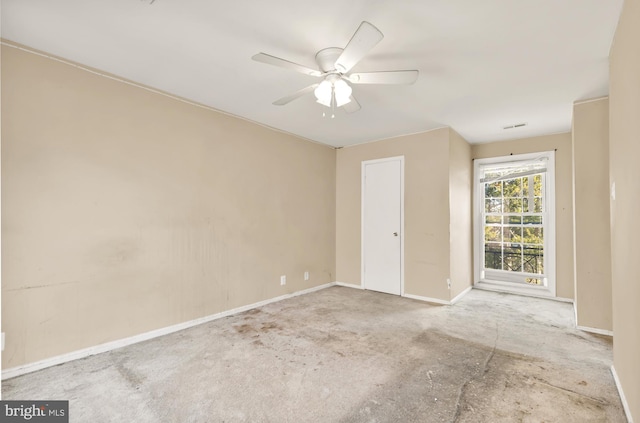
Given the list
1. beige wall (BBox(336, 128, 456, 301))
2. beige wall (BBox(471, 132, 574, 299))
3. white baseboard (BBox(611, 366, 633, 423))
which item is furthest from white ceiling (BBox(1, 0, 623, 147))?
white baseboard (BBox(611, 366, 633, 423))

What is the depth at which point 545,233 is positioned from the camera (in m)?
4.40

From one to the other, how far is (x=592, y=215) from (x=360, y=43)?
312 centimetres

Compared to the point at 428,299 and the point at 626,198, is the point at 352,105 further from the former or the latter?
the point at 428,299

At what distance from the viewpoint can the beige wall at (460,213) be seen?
4059 millimetres

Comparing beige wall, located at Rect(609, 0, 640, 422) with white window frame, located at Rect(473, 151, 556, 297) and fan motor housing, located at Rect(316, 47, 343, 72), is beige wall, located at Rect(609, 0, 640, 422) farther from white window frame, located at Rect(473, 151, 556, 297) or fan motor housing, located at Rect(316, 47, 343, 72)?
white window frame, located at Rect(473, 151, 556, 297)

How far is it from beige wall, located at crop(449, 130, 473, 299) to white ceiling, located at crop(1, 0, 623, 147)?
1067 millimetres

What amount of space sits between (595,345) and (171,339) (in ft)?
13.2

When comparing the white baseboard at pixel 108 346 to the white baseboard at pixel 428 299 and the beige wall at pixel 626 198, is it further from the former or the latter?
the beige wall at pixel 626 198

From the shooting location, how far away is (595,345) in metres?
2.68

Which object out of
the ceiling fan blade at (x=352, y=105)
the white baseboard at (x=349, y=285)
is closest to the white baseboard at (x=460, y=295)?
the white baseboard at (x=349, y=285)

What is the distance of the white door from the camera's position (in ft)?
14.7

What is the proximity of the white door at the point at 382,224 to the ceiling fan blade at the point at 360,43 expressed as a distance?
2807 millimetres

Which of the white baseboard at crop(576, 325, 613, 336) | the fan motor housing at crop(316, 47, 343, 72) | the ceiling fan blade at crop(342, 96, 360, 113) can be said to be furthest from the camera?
the white baseboard at crop(576, 325, 613, 336)

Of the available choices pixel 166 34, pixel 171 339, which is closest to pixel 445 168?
pixel 166 34
